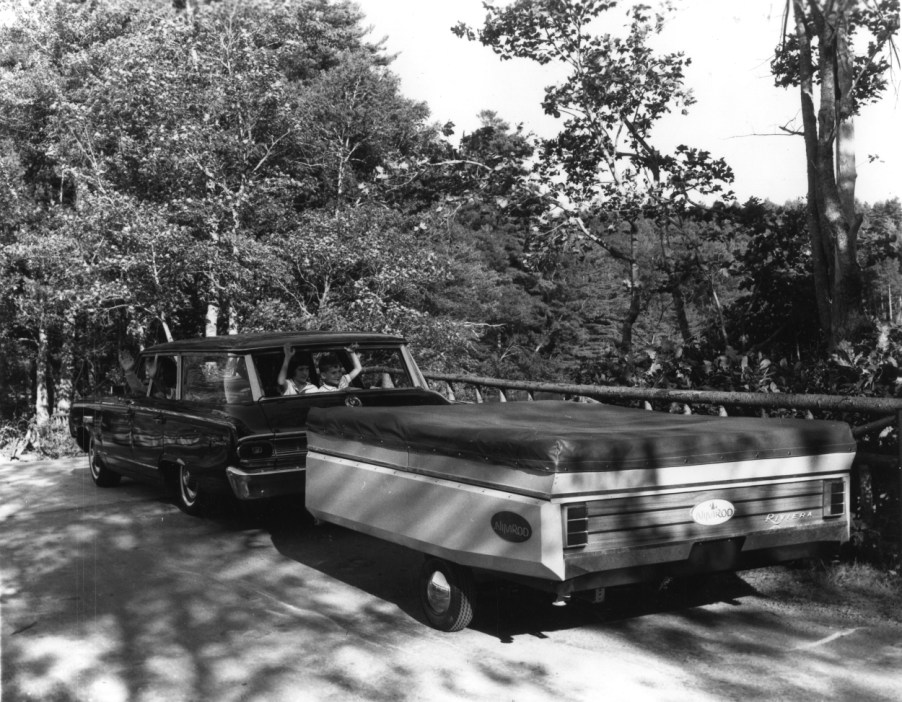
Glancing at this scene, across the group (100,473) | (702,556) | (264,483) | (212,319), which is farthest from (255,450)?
(212,319)

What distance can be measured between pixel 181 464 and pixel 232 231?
11.6 m

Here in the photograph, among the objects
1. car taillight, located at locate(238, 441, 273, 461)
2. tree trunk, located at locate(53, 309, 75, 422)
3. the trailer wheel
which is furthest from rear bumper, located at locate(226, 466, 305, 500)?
tree trunk, located at locate(53, 309, 75, 422)

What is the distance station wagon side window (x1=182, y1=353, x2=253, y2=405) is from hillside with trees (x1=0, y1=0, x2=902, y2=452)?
11.6ft

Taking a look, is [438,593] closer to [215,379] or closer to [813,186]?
[215,379]

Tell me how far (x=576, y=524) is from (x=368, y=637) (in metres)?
1.51

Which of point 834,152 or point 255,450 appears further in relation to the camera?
point 834,152

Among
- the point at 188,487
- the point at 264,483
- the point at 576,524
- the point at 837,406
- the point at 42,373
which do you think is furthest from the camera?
the point at 42,373

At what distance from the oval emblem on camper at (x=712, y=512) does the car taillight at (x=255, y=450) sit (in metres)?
3.64

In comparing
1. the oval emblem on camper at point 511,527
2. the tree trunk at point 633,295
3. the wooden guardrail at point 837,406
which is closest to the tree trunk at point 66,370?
the tree trunk at point 633,295

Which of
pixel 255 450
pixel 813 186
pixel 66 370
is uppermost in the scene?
pixel 813 186

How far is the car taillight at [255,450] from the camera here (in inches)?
274

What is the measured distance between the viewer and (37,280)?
24.2 metres

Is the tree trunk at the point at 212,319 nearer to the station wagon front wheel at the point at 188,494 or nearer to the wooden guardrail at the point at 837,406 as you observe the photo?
the station wagon front wheel at the point at 188,494

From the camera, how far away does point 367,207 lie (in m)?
20.6
